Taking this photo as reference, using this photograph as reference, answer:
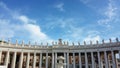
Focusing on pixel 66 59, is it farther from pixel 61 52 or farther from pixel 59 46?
pixel 59 46

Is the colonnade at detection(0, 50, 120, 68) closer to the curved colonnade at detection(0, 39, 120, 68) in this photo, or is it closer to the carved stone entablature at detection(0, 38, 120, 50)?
the curved colonnade at detection(0, 39, 120, 68)

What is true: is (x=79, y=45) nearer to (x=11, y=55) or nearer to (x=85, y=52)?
(x=85, y=52)

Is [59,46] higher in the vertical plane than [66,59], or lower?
higher

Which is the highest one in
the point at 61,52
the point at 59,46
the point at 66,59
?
the point at 59,46

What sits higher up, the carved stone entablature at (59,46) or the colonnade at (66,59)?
the carved stone entablature at (59,46)

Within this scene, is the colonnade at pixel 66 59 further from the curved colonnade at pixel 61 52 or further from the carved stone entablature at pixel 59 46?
the carved stone entablature at pixel 59 46

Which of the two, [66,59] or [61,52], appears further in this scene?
[61,52]

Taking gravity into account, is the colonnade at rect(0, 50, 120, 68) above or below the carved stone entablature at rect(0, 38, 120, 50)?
below

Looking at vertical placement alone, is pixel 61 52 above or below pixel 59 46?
below

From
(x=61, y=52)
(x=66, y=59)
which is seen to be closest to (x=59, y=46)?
(x=61, y=52)

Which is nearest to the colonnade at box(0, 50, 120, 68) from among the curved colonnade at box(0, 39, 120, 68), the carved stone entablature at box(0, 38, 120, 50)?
the curved colonnade at box(0, 39, 120, 68)

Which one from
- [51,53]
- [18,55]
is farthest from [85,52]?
[18,55]

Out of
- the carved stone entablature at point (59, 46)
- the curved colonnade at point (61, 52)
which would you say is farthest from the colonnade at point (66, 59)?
the carved stone entablature at point (59, 46)

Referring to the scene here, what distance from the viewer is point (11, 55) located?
7050 cm
